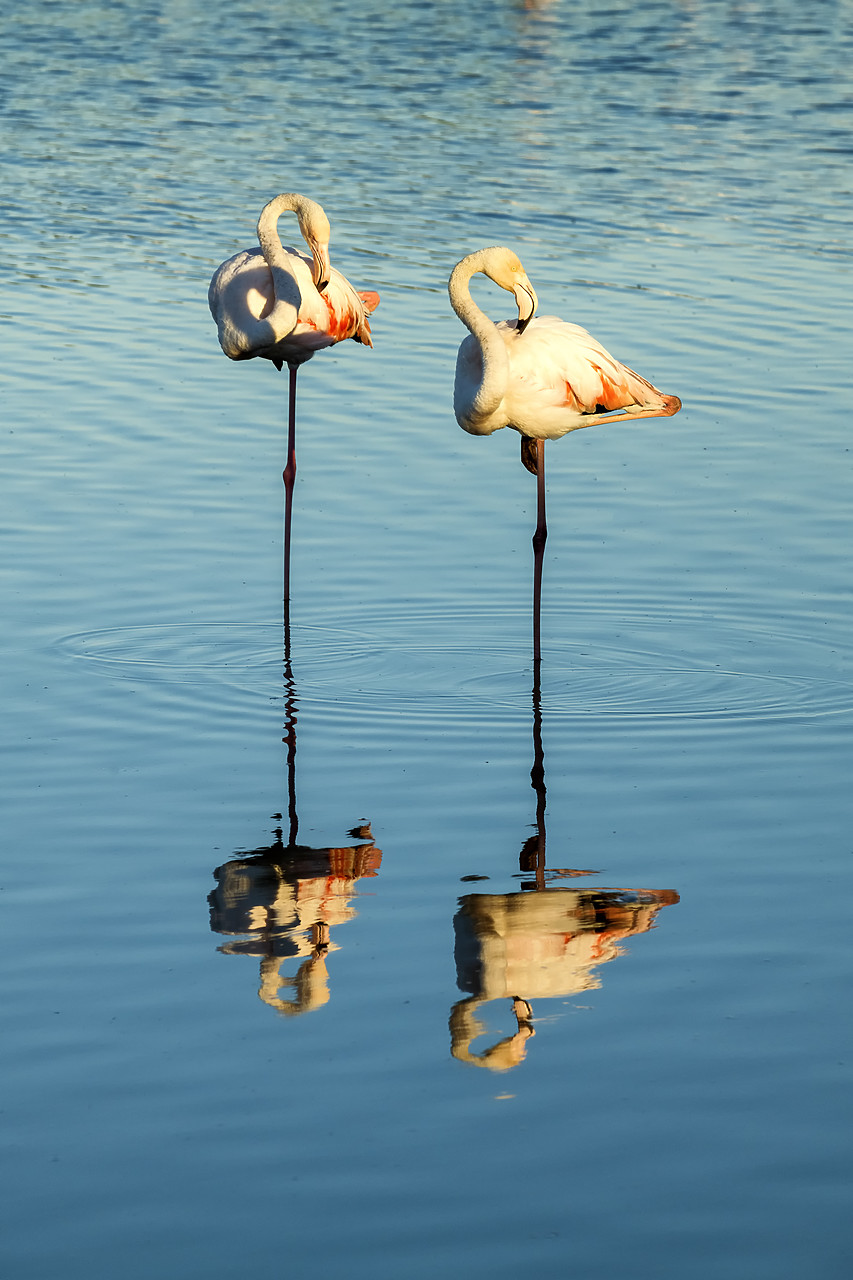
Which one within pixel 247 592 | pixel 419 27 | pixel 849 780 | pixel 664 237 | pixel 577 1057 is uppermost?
pixel 419 27

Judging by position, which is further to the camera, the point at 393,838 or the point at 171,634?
the point at 171,634

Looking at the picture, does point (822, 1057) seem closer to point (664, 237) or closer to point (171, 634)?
point (171, 634)

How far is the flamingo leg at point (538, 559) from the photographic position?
8188mm

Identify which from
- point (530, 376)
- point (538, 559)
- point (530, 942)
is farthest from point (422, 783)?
point (530, 376)

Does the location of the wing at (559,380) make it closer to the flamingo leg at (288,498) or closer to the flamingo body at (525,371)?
the flamingo body at (525,371)

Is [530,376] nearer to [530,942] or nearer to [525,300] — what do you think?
[525,300]

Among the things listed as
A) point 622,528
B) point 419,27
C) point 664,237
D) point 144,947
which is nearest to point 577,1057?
point 144,947

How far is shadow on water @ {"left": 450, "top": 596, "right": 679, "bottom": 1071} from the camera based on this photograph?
5098mm

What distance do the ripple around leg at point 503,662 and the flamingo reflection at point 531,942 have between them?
5.34 feet

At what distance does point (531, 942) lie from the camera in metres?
5.56

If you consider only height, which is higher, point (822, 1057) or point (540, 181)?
point (540, 181)

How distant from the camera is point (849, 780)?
6.89 metres

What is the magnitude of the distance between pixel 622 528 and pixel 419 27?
73.5 feet

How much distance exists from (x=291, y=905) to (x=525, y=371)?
3.17 metres
